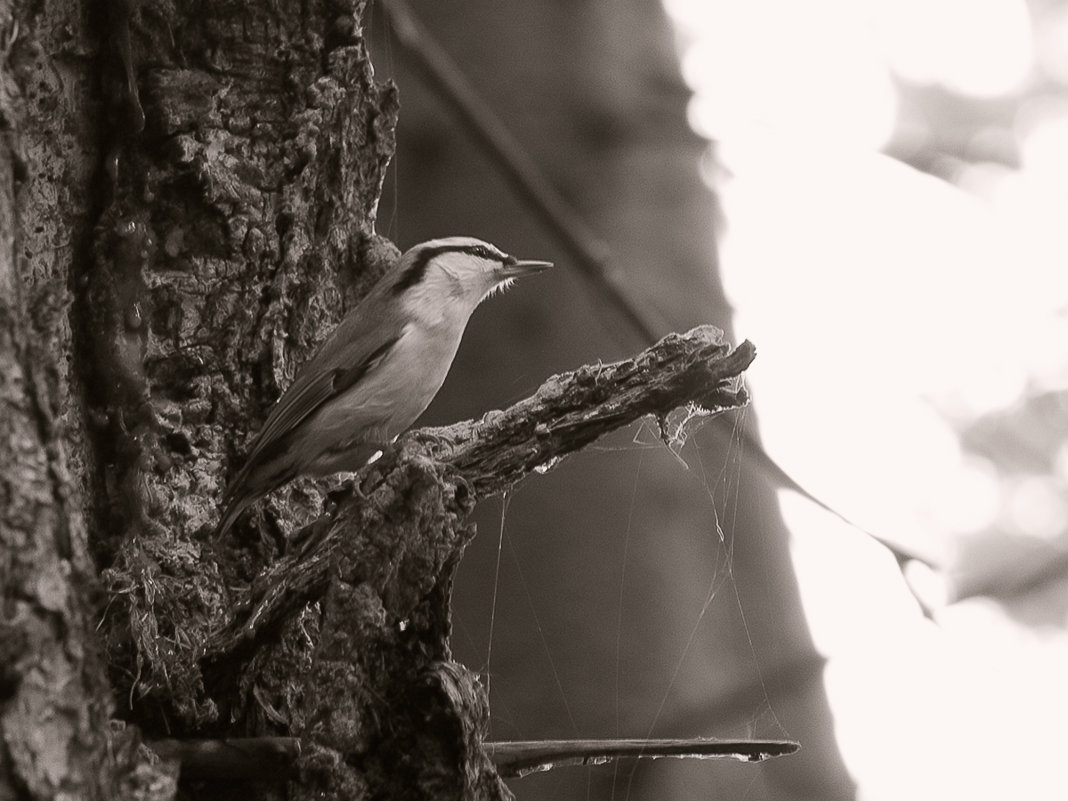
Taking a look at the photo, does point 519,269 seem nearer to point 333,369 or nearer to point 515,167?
point 515,167

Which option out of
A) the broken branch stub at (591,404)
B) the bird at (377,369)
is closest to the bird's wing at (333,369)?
the bird at (377,369)

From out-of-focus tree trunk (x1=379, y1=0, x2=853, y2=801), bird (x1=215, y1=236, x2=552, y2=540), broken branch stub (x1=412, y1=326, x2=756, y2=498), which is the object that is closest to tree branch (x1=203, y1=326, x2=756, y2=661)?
broken branch stub (x1=412, y1=326, x2=756, y2=498)

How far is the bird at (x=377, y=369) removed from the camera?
2205mm

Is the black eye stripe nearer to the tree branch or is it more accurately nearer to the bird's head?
the bird's head

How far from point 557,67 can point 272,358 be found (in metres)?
1.41

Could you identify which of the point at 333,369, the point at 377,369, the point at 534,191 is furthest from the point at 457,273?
the point at 333,369

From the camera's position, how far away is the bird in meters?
2.21

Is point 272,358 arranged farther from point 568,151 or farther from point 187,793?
point 568,151

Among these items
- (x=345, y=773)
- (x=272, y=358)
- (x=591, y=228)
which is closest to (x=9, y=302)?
(x=345, y=773)

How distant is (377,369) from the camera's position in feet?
8.99

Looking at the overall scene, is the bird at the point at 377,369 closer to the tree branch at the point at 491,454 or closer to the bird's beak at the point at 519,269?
the bird's beak at the point at 519,269

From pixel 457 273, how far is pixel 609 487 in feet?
2.03

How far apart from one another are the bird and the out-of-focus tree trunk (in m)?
0.20

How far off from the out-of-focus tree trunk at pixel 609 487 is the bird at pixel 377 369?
197 millimetres
